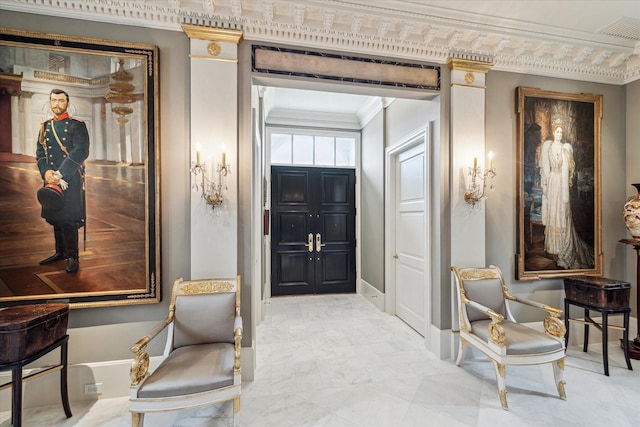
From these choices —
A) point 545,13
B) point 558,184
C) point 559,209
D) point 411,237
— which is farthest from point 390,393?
point 545,13

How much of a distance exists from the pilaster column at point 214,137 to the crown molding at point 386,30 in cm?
19

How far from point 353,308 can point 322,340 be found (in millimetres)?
1275

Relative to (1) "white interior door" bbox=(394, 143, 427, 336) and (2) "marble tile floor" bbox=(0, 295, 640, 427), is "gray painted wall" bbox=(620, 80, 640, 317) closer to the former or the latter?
(2) "marble tile floor" bbox=(0, 295, 640, 427)

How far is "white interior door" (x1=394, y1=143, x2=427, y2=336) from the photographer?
3.33 m

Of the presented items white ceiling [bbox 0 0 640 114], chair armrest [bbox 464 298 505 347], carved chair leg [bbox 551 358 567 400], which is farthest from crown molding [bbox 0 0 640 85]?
carved chair leg [bbox 551 358 567 400]

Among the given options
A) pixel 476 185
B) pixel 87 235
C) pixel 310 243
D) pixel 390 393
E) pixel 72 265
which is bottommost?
pixel 390 393

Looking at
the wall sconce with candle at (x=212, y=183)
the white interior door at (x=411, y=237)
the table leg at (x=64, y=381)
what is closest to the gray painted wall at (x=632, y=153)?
the white interior door at (x=411, y=237)

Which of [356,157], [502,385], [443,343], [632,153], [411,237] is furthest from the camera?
[356,157]

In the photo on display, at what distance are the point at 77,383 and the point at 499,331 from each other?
3.31 metres

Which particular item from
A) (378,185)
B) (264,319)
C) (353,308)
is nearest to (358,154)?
(378,185)

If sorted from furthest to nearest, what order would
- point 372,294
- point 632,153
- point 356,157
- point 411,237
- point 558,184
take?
point 356,157 → point 372,294 → point 411,237 → point 632,153 → point 558,184

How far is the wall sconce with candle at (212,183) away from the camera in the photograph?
2.28 meters

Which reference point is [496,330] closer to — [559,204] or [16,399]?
[559,204]

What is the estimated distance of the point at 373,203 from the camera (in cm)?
464
